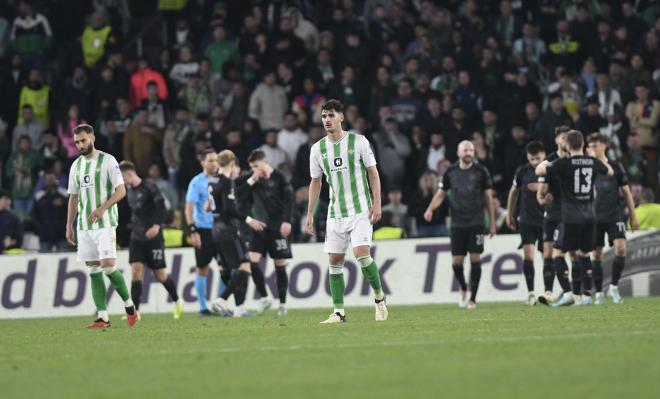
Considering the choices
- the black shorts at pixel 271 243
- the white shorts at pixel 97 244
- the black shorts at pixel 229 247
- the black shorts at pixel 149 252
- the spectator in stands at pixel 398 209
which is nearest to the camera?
the white shorts at pixel 97 244

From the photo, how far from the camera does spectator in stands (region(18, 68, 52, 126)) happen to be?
93.7ft

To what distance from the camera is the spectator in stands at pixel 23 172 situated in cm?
2758

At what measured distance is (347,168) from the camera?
50.1 ft

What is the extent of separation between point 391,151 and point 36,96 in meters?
7.77

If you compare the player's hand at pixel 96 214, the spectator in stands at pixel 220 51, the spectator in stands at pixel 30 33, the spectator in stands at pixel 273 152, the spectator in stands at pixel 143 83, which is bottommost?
the player's hand at pixel 96 214

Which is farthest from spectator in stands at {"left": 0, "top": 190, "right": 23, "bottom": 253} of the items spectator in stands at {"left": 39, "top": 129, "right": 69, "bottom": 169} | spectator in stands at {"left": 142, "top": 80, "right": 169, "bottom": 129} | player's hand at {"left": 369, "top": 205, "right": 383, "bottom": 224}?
player's hand at {"left": 369, "top": 205, "right": 383, "bottom": 224}

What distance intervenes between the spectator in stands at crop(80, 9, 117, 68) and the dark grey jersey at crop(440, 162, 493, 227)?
37.2 ft

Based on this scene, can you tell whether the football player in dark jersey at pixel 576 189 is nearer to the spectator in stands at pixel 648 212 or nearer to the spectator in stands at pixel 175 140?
the spectator in stands at pixel 648 212

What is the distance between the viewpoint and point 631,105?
24.9 meters

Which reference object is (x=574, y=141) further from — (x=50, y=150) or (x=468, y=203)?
(x=50, y=150)

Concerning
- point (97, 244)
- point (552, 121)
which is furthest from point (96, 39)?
point (97, 244)

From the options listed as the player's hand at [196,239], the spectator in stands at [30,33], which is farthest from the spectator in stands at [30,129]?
the player's hand at [196,239]

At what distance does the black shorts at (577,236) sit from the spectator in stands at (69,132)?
40.5ft

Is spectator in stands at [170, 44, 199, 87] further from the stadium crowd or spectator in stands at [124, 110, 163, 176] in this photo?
spectator in stands at [124, 110, 163, 176]
